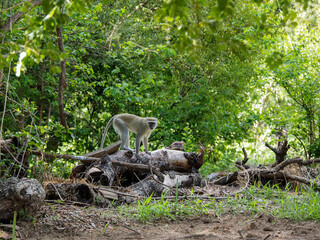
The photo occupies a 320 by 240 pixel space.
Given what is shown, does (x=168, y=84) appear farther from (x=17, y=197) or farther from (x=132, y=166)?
(x=17, y=197)

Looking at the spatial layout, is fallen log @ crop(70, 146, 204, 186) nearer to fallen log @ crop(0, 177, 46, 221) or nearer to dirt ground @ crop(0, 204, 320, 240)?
dirt ground @ crop(0, 204, 320, 240)

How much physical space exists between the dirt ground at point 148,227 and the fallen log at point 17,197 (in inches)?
7.7

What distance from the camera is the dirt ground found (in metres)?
4.23

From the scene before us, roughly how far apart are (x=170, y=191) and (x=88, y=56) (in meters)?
5.55

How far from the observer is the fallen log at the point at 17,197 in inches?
162

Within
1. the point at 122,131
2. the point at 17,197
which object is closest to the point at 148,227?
the point at 17,197

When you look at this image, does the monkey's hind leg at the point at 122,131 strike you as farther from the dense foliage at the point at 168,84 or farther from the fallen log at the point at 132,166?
the fallen log at the point at 132,166

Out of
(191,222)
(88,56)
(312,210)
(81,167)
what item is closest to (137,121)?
(81,167)

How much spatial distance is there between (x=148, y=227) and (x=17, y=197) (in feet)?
5.20

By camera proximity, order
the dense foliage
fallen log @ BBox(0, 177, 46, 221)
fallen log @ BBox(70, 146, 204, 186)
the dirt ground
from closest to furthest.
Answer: fallen log @ BBox(0, 177, 46, 221)
the dirt ground
fallen log @ BBox(70, 146, 204, 186)
the dense foliage

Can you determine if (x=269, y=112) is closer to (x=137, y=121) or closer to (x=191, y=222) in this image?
(x=137, y=121)

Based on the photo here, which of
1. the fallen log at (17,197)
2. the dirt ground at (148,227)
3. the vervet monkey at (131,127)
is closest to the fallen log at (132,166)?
the dirt ground at (148,227)

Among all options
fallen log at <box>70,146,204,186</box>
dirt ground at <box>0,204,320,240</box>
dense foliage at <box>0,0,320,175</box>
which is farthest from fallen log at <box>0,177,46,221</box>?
dense foliage at <box>0,0,320,175</box>

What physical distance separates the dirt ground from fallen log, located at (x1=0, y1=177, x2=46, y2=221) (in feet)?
0.64
